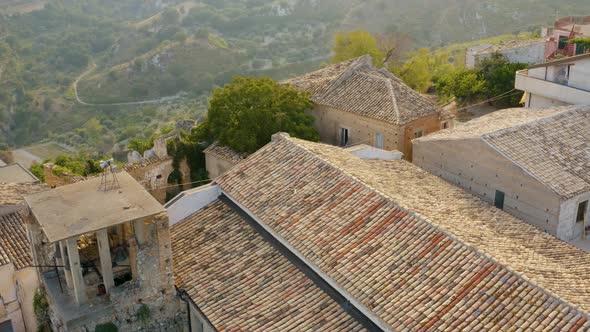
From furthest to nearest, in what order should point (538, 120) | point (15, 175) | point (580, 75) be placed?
point (15, 175), point (580, 75), point (538, 120)

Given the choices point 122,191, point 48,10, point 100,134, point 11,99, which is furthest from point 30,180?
point 48,10

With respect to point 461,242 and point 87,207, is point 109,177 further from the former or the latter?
point 461,242

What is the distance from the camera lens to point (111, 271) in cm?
1666

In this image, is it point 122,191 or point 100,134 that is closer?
point 122,191

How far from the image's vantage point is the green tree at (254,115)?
2819 cm

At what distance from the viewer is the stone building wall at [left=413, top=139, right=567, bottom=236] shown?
20.1 meters

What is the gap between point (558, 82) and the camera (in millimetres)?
28000

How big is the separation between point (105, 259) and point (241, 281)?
12.0 ft

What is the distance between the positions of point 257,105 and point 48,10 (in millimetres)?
83201

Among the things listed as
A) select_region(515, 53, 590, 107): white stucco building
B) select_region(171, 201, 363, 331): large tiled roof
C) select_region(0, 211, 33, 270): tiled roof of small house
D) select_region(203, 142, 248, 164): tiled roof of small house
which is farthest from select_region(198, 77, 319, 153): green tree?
select_region(515, 53, 590, 107): white stucco building

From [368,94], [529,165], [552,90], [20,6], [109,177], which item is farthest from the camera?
[20,6]

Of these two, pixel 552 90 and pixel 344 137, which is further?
pixel 344 137

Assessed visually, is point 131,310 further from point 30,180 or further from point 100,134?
point 100,134

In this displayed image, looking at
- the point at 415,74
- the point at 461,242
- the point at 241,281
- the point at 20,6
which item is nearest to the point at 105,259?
the point at 241,281
